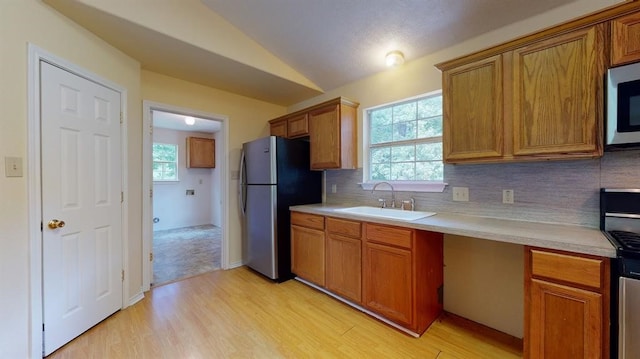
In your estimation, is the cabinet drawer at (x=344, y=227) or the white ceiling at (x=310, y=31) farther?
the cabinet drawer at (x=344, y=227)

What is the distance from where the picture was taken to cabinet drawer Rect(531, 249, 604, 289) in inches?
48.4

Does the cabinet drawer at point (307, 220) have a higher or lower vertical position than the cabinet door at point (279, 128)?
lower

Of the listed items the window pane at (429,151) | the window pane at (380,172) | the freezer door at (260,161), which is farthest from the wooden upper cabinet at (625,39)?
the freezer door at (260,161)

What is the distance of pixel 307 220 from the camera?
2826mm

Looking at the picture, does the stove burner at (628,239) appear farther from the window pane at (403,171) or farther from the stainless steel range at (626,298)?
the window pane at (403,171)

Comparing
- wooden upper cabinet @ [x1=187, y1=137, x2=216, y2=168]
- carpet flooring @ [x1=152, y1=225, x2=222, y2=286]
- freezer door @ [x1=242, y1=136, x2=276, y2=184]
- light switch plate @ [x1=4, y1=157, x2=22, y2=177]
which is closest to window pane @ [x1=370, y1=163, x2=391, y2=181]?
freezer door @ [x1=242, y1=136, x2=276, y2=184]

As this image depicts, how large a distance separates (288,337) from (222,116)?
273cm

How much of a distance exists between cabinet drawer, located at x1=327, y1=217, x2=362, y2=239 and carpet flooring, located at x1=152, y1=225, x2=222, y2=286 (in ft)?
6.36

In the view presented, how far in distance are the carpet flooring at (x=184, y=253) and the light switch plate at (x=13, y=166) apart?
72.1 inches

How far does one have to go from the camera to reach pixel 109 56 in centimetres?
224

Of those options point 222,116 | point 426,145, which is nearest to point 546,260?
point 426,145

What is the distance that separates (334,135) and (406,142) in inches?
30.8

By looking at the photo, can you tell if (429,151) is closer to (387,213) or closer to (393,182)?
(393,182)

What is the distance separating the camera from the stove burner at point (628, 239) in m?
1.16
